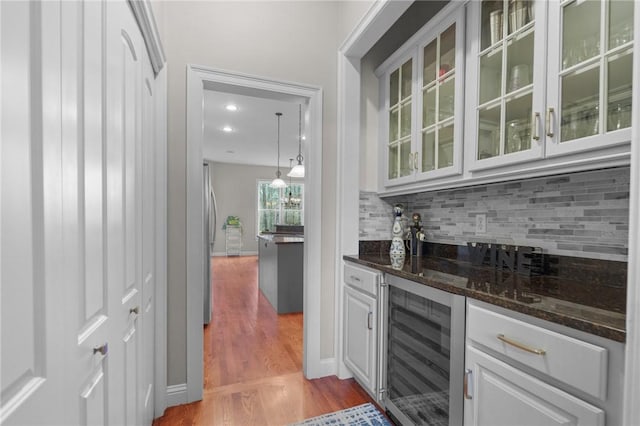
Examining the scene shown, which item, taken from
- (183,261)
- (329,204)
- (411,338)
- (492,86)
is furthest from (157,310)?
(492,86)

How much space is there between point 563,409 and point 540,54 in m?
1.26

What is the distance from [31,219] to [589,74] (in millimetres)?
1660

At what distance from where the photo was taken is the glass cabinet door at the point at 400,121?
6.59ft

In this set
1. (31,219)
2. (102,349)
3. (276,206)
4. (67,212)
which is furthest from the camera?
(276,206)

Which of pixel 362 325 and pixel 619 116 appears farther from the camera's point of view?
pixel 362 325

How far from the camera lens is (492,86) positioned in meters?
1.45

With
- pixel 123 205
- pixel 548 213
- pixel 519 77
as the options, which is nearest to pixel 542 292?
pixel 548 213

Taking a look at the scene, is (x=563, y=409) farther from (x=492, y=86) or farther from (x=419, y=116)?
(x=419, y=116)

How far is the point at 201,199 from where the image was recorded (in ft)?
6.36

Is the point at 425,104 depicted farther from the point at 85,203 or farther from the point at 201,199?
the point at 85,203

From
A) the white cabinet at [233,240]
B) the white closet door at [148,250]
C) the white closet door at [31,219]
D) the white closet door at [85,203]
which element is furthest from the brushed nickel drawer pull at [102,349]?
the white cabinet at [233,240]

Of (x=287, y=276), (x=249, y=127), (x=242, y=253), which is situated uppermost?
(x=249, y=127)

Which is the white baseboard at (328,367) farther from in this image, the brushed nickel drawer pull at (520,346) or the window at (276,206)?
the window at (276,206)

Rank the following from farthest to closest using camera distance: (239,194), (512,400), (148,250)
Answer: (239,194)
(148,250)
(512,400)
